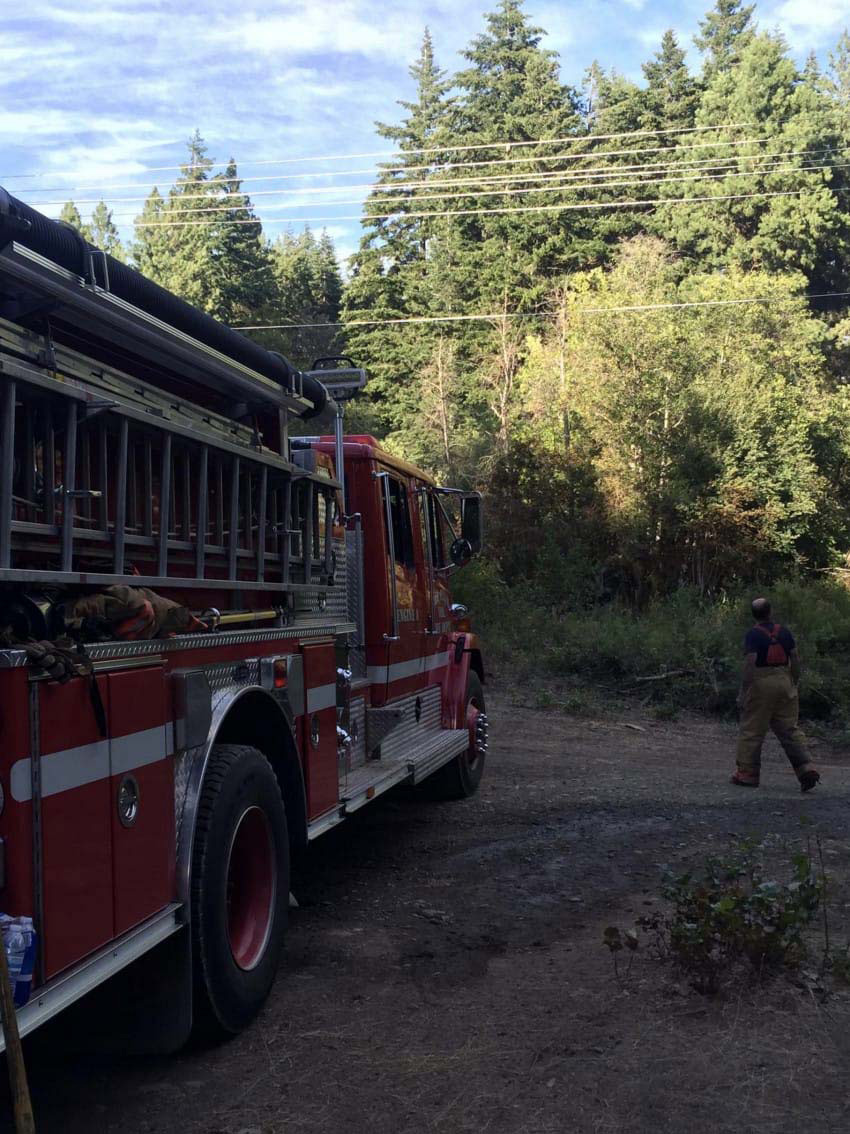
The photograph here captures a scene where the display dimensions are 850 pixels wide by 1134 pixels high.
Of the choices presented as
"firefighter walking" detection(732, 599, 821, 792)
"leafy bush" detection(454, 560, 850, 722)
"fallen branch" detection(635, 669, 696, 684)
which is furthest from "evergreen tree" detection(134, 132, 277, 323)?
"firefighter walking" detection(732, 599, 821, 792)

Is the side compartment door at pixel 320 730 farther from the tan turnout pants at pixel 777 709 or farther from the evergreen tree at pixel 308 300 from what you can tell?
the evergreen tree at pixel 308 300

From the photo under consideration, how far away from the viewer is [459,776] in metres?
8.78

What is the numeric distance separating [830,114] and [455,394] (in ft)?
59.9

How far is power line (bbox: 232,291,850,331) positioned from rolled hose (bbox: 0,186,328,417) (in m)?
22.9

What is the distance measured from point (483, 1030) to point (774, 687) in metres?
6.28

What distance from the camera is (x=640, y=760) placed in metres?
11.9

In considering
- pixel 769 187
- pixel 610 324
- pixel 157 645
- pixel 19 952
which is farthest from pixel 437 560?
pixel 769 187

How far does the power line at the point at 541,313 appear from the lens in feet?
89.7

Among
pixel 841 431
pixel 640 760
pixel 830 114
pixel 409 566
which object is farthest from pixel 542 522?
pixel 830 114

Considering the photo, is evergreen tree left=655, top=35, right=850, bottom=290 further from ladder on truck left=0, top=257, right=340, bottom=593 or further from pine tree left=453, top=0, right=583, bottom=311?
ladder on truck left=0, top=257, right=340, bottom=593

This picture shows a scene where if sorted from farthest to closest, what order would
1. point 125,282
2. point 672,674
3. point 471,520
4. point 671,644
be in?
point 671,644 < point 672,674 < point 471,520 < point 125,282

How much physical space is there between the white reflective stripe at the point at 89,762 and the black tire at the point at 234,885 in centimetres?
47

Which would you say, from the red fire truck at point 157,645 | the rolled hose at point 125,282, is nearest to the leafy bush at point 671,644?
the red fire truck at point 157,645

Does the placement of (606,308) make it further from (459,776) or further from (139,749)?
(139,749)
